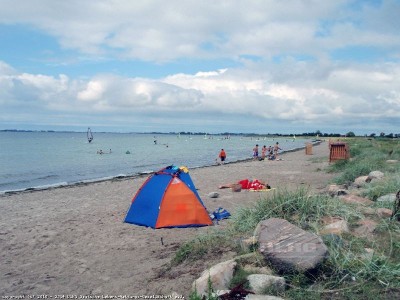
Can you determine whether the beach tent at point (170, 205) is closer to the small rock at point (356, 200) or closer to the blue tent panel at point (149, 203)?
the blue tent panel at point (149, 203)

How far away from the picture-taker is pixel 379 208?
23.1ft

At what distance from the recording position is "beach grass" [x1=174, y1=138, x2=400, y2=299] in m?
4.23

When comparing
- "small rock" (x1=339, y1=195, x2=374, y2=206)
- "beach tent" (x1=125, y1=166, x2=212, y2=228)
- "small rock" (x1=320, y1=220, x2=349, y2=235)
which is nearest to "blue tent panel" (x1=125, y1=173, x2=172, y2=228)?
"beach tent" (x1=125, y1=166, x2=212, y2=228)

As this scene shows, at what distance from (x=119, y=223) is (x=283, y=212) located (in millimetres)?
5067

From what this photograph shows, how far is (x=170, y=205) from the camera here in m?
9.09

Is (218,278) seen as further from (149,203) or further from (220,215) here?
(220,215)

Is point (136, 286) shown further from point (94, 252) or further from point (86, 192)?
point (86, 192)

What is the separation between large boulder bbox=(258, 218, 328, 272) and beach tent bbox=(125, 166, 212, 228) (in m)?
4.10

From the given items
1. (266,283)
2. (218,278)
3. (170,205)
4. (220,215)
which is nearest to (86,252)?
(170,205)

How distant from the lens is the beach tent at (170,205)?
902 cm

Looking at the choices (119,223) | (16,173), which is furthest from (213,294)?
(16,173)

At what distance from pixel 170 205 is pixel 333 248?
4860 mm

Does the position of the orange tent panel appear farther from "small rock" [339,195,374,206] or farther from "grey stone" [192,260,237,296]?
"grey stone" [192,260,237,296]

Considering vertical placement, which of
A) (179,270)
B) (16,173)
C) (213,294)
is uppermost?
(213,294)
